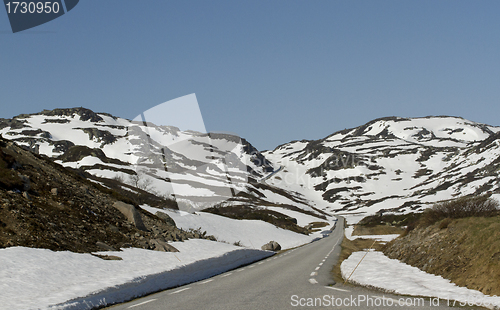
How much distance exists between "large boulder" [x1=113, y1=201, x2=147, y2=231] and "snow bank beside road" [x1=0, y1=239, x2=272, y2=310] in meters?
6.82

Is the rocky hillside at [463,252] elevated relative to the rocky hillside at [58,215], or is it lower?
lower

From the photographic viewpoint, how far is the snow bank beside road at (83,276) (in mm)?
10344

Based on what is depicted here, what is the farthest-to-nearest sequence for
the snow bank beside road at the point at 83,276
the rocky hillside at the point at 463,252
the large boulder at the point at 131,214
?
the large boulder at the point at 131,214
the rocky hillside at the point at 463,252
the snow bank beside road at the point at 83,276

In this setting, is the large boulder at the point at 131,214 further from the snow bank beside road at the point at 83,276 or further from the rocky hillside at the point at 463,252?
the rocky hillside at the point at 463,252

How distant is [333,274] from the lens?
56.1ft

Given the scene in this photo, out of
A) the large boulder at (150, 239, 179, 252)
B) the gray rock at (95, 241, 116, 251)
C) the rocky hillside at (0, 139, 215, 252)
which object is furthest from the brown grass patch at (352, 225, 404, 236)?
the gray rock at (95, 241, 116, 251)

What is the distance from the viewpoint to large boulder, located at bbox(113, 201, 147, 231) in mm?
27078

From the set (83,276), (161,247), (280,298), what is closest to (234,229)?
(161,247)

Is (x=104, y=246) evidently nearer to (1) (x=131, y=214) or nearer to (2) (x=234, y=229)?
(1) (x=131, y=214)

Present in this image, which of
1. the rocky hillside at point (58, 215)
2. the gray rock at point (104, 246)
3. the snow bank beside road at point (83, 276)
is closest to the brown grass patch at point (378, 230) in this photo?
the rocky hillside at point (58, 215)

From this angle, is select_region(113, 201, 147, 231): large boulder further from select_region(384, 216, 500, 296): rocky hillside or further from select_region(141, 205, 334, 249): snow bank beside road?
select_region(384, 216, 500, 296): rocky hillside

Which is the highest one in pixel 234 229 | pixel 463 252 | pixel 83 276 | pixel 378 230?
pixel 83 276

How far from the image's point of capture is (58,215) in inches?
789

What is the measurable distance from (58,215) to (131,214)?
7.96m
